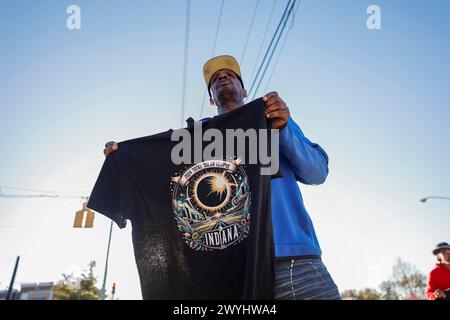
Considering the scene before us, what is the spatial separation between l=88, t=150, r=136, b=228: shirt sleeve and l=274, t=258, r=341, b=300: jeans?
1222 millimetres

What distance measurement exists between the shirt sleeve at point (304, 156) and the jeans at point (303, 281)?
66 cm

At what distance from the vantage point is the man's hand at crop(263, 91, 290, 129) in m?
2.03

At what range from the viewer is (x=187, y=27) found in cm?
698

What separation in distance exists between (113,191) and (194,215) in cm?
84

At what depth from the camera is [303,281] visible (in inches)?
62.2

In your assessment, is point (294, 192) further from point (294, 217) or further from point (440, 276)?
point (440, 276)

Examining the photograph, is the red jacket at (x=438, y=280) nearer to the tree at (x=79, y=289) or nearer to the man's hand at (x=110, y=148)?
the man's hand at (x=110, y=148)

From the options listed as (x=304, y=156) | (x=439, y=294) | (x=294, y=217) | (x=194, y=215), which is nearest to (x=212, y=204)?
(x=194, y=215)

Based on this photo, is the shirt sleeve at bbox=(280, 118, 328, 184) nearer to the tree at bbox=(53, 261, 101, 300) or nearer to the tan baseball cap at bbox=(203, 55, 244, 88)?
the tan baseball cap at bbox=(203, 55, 244, 88)

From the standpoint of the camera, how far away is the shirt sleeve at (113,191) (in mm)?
2223
